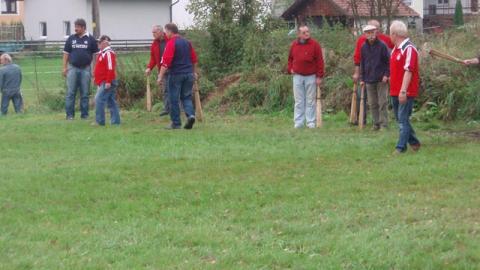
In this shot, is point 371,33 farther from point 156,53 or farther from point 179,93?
point 156,53

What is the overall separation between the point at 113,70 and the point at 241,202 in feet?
24.5

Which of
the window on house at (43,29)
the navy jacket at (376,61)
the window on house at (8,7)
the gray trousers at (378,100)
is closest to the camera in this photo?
the navy jacket at (376,61)

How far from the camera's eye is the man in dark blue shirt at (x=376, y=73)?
1478cm

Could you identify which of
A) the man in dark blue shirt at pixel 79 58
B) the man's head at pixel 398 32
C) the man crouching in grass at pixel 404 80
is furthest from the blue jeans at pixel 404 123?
the man in dark blue shirt at pixel 79 58

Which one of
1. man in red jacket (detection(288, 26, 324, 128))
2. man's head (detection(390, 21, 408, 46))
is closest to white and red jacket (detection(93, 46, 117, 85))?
man in red jacket (detection(288, 26, 324, 128))

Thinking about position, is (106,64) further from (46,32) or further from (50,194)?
(46,32)

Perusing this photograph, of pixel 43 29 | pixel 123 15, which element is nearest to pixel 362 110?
pixel 123 15

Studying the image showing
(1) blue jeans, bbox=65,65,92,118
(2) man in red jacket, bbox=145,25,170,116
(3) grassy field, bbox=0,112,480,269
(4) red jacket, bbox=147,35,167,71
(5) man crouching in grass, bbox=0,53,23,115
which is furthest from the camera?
(5) man crouching in grass, bbox=0,53,23,115

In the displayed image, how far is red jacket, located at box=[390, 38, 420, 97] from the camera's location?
1177 cm

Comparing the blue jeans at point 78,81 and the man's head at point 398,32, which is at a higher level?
the man's head at point 398,32

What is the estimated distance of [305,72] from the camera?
613 inches

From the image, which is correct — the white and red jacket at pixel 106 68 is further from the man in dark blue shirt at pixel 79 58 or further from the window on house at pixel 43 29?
the window on house at pixel 43 29

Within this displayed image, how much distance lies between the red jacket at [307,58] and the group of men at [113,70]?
173 centimetres

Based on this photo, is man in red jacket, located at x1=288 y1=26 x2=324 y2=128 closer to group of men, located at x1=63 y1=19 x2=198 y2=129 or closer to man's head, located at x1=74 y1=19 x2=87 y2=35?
group of men, located at x1=63 y1=19 x2=198 y2=129
